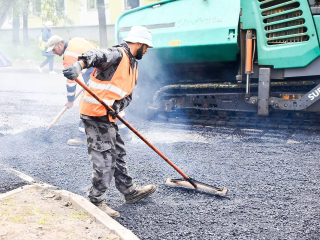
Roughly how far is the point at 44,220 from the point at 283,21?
430cm

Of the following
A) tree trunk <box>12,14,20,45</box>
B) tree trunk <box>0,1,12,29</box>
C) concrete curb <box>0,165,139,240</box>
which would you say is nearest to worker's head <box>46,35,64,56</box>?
concrete curb <box>0,165,139,240</box>

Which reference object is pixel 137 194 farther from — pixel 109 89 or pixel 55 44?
pixel 55 44

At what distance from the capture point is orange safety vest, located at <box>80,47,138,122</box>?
11.3 feet

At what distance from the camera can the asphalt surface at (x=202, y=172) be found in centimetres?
338

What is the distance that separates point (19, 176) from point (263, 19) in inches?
155

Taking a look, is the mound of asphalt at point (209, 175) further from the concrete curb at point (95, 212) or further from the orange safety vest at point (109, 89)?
the orange safety vest at point (109, 89)

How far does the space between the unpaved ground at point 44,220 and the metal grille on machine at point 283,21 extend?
3.94 metres

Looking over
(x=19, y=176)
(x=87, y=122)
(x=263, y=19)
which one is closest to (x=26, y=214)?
(x=87, y=122)

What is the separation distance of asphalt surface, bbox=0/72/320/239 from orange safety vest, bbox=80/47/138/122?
95 centimetres

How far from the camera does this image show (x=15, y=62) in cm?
1889

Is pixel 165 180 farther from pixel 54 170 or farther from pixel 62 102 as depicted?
pixel 62 102

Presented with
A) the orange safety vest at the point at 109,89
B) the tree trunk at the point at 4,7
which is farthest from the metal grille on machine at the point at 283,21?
the tree trunk at the point at 4,7

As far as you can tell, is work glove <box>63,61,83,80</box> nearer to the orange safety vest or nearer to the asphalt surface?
the orange safety vest

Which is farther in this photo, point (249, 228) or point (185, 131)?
point (185, 131)
